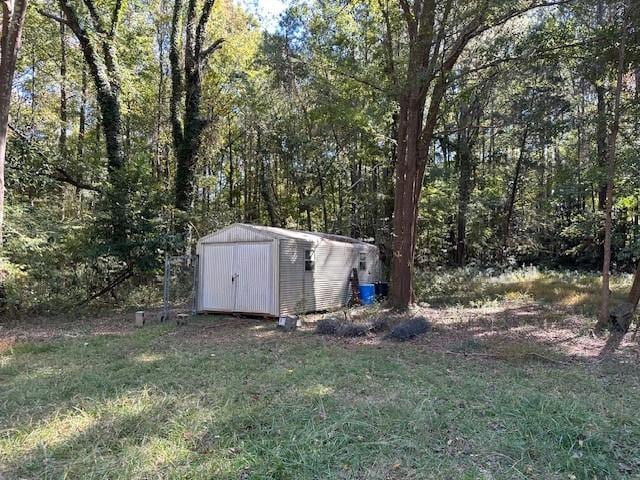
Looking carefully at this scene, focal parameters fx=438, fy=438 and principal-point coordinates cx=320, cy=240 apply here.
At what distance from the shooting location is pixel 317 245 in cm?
1007

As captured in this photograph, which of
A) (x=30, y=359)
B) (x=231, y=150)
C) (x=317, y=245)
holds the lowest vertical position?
(x=30, y=359)

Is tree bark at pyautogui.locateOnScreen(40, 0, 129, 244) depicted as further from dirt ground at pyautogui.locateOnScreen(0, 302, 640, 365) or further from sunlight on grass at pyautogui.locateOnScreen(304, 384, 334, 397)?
sunlight on grass at pyautogui.locateOnScreen(304, 384, 334, 397)

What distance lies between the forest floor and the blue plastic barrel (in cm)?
454

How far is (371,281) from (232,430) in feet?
32.7

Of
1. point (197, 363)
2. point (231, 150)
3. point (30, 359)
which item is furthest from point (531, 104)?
point (231, 150)

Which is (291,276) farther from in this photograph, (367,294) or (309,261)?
(367,294)

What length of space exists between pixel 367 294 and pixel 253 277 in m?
3.75

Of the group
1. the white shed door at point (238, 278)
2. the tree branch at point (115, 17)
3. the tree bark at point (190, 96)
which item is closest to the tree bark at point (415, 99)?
the white shed door at point (238, 278)

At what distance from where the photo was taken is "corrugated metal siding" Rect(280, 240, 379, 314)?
356 inches

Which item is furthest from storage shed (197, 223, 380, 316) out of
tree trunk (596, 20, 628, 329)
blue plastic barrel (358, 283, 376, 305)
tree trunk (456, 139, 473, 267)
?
tree trunk (456, 139, 473, 267)

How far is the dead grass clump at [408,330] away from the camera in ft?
23.0

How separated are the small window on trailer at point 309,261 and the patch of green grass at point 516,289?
3.68m

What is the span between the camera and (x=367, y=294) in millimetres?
11672

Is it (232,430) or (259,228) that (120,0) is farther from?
(232,430)
